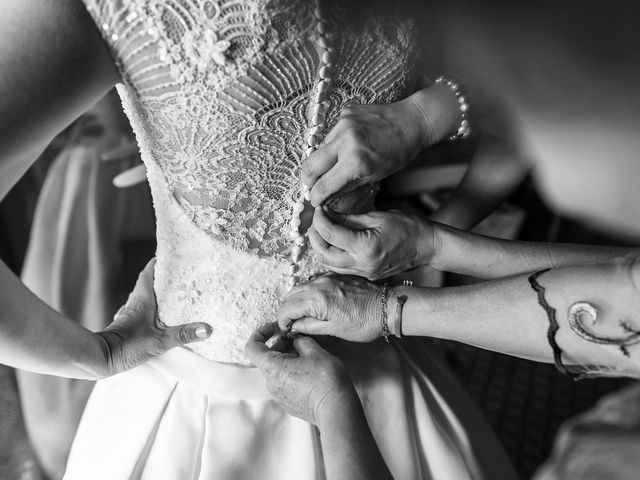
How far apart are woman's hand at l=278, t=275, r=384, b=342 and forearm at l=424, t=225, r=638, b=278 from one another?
107 mm

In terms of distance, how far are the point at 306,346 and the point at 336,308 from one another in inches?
2.4

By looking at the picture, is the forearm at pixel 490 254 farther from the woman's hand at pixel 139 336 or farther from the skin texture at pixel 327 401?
the woman's hand at pixel 139 336

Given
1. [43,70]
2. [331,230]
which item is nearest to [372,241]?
[331,230]

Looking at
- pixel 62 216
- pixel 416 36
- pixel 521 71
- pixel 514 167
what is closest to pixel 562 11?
pixel 521 71

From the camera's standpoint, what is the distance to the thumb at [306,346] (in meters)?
0.66

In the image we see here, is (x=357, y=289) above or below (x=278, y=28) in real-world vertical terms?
below

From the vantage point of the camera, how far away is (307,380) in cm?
62

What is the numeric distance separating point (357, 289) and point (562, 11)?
0.39 m

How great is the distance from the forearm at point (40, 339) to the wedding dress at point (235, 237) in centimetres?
10

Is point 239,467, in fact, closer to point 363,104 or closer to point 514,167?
point 363,104

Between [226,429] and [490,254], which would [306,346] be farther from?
[490,254]

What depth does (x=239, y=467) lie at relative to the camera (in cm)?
71

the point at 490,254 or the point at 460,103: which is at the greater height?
the point at 460,103

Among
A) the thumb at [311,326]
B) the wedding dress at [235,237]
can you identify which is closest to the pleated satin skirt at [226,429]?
the wedding dress at [235,237]
